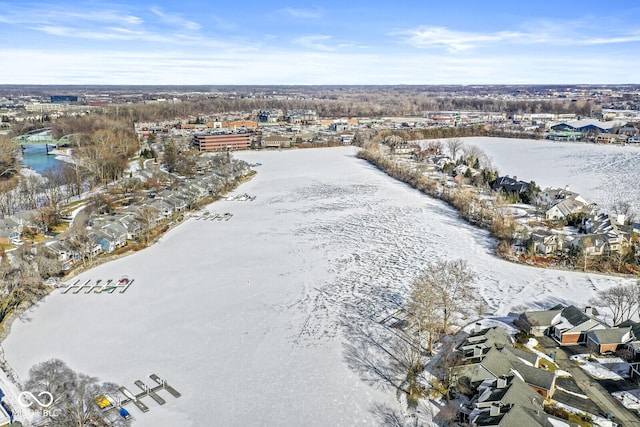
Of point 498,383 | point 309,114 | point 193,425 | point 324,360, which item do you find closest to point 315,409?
point 324,360

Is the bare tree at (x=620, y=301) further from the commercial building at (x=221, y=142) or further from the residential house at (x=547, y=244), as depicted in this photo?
the commercial building at (x=221, y=142)

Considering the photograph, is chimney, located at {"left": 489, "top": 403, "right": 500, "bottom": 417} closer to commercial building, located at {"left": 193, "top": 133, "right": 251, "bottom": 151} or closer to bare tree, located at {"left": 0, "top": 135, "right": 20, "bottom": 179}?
bare tree, located at {"left": 0, "top": 135, "right": 20, "bottom": 179}

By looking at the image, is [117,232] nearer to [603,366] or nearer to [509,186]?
[603,366]

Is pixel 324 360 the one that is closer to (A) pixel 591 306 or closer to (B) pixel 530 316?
(B) pixel 530 316

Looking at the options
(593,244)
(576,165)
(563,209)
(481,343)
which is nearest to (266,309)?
(481,343)

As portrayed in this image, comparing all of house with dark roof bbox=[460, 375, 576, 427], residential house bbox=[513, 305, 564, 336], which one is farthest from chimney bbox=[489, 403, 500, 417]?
residential house bbox=[513, 305, 564, 336]

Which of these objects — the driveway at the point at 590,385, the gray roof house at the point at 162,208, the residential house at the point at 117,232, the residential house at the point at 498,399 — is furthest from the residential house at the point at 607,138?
the residential house at the point at 117,232
